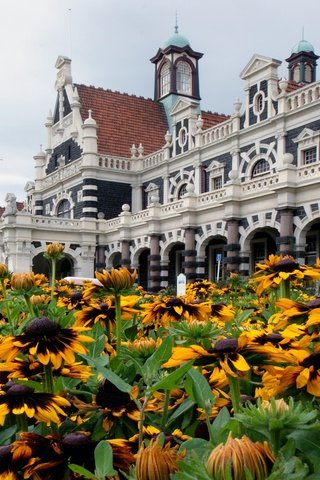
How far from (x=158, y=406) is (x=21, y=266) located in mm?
23936

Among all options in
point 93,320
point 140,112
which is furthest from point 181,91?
point 93,320

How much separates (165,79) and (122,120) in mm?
4598

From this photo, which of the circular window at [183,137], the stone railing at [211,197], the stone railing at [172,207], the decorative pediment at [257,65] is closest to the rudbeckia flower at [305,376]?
the stone railing at [211,197]

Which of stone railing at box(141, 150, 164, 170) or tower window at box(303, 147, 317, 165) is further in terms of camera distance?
stone railing at box(141, 150, 164, 170)

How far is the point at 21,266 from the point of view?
24.5 m

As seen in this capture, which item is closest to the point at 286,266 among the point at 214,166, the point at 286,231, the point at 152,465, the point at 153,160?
the point at 152,465

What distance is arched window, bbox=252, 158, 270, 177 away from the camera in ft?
70.0

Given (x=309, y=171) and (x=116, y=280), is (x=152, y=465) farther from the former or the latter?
(x=309, y=171)

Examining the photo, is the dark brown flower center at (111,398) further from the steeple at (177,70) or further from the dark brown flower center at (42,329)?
the steeple at (177,70)

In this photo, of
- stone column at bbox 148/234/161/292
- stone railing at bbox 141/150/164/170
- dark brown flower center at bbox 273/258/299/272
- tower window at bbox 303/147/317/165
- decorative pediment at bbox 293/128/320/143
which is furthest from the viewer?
stone railing at bbox 141/150/164/170

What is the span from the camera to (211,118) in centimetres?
2891

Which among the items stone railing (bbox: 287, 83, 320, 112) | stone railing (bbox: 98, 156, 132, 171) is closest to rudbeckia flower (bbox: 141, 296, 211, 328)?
stone railing (bbox: 287, 83, 320, 112)

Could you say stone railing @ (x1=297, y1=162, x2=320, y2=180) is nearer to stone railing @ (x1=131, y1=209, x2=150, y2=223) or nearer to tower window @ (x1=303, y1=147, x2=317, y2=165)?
tower window @ (x1=303, y1=147, x2=317, y2=165)

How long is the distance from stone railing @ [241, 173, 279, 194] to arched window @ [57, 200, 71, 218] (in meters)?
13.2
